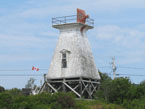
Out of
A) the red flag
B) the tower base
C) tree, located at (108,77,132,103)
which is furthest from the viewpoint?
the red flag

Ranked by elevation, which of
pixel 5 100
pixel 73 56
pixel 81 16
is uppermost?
pixel 81 16

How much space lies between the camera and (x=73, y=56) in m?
48.9

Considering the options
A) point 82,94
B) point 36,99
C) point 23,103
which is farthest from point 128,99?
point 23,103

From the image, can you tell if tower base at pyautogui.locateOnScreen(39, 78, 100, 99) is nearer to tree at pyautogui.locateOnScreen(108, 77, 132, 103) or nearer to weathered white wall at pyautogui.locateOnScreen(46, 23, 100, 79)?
weathered white wall at pyautogui.locateOnScreen(46, 23, 100, 79)

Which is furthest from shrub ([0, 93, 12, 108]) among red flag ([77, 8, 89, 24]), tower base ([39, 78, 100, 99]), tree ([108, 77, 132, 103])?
red flag ([77, 8, 89, 24])

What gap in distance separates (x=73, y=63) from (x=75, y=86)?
Answer: 356cm

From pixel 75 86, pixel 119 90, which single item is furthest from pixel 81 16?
pixel 119 90

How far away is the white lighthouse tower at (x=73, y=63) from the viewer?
48219 millimetres

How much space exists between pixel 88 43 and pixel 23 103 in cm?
2236

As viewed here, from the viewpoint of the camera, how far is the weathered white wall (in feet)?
158

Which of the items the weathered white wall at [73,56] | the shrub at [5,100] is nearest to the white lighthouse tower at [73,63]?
the weathered white wall at [73,56]

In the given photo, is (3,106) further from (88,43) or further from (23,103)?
(88,43)

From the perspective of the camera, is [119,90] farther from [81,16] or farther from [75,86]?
[81,16]

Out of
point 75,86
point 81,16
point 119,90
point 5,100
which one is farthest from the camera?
point 81,16
